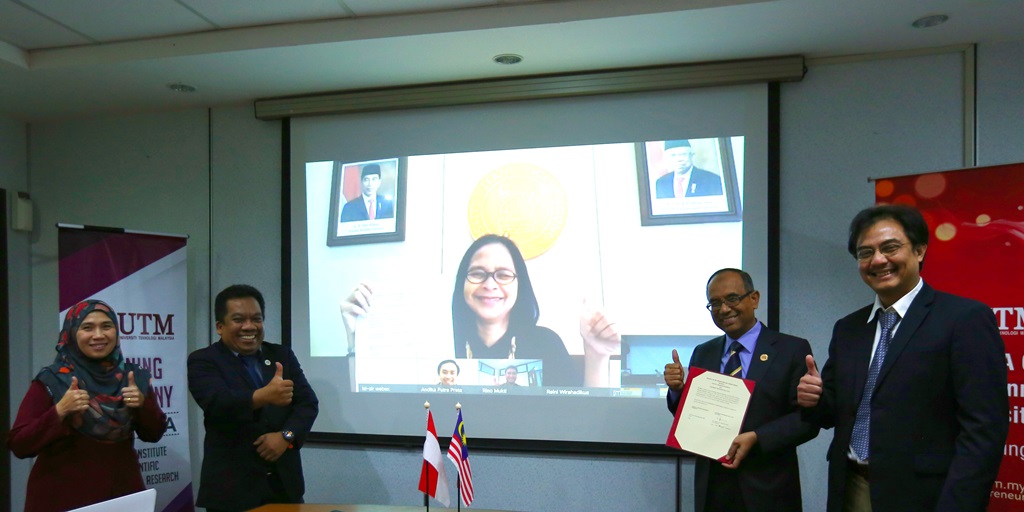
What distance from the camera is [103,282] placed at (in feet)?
12.6

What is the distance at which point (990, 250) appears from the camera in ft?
9.39

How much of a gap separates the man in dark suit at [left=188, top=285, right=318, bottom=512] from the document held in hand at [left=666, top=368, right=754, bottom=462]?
5.07ft

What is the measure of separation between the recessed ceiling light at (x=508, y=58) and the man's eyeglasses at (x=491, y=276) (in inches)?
43.2

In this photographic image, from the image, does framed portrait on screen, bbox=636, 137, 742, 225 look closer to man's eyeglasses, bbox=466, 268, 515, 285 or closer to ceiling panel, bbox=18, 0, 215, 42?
man's eyeglasses, bbox=466, 268, 515, 285

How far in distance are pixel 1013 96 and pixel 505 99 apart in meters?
2.47

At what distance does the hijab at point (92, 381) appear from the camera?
2631 mm

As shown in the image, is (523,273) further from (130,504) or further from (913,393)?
(130,504)

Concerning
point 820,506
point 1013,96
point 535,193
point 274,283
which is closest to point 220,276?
point 274,283

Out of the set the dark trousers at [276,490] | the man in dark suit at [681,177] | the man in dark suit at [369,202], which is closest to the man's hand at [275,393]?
the dark trousers at [276,490]

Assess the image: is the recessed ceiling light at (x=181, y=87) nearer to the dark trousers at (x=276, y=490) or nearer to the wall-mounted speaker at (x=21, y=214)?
the wall-mounted speaker at (x=21, y=214)

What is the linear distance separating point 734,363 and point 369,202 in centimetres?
230

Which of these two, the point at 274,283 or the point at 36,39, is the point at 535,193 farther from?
the point at 36,39

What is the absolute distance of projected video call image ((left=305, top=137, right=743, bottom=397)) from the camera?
357 centimetres

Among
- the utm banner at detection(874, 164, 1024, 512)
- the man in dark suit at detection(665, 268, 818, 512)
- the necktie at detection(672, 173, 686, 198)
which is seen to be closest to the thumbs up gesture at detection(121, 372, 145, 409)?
the man in dark suit at detection(665, 268, 818, 512)
